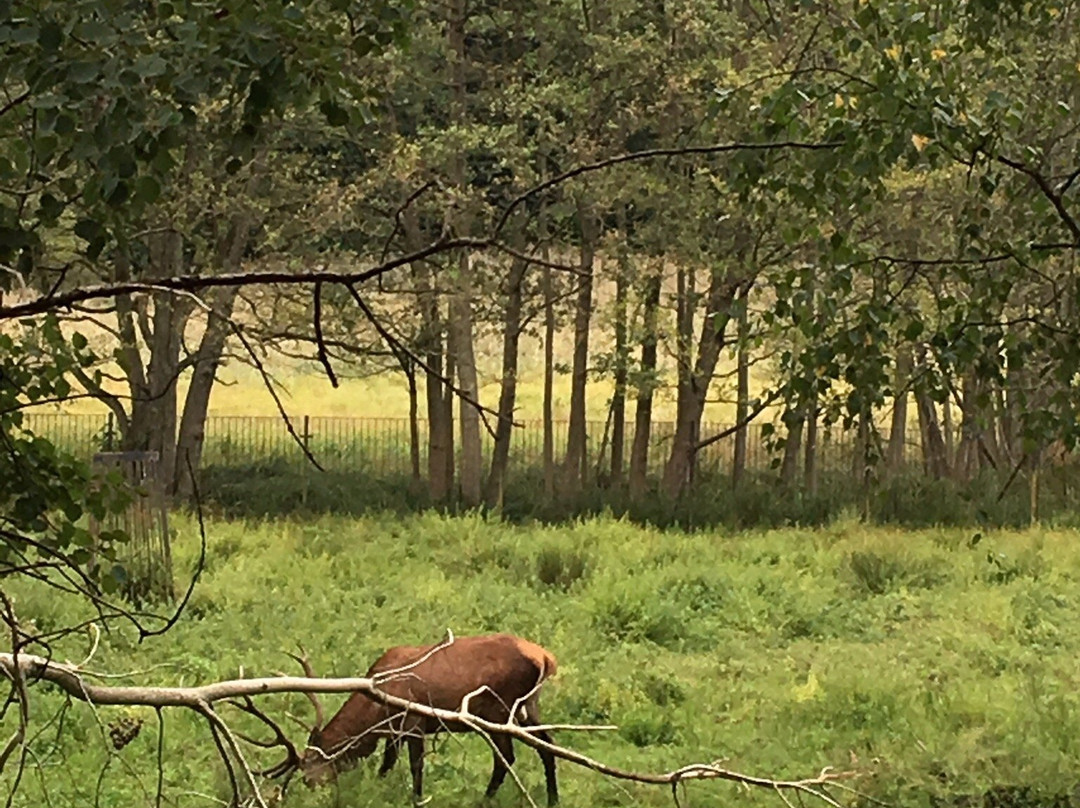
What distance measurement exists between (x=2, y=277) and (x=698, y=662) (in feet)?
26.5

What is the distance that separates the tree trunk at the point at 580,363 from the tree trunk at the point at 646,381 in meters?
0.78

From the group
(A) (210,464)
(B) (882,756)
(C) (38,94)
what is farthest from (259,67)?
(A) (210,464)

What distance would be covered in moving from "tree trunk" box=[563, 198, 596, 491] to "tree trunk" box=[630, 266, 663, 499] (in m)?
0.78

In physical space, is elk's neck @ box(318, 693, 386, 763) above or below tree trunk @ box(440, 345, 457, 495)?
below

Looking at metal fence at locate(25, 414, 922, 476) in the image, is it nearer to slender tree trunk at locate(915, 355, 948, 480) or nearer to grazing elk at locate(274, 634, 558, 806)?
slender tree trunk at locate(915, 355, 948, 480)

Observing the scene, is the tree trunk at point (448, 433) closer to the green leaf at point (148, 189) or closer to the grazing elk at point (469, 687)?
the grazing elk at point (469, 687)

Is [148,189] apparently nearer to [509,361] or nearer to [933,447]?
Result: [509,361]

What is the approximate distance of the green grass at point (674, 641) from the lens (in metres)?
7.01

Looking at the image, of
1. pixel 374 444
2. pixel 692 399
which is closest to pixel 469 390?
pixel 692 399

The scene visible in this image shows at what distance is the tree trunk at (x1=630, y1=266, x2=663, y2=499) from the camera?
19188mm

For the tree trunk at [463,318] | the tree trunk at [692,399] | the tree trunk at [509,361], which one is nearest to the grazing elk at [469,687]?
the tree trunk at [463,318]

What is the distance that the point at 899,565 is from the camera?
522 inches

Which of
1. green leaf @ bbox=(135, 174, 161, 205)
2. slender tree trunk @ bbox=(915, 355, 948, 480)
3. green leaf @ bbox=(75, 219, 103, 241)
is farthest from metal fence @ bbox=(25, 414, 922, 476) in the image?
green leaf @ bbox=(135, 174, 161, 205)

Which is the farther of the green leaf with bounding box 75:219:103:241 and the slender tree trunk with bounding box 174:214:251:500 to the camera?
the slender tree trunk with bounding box 174:214:251:500
